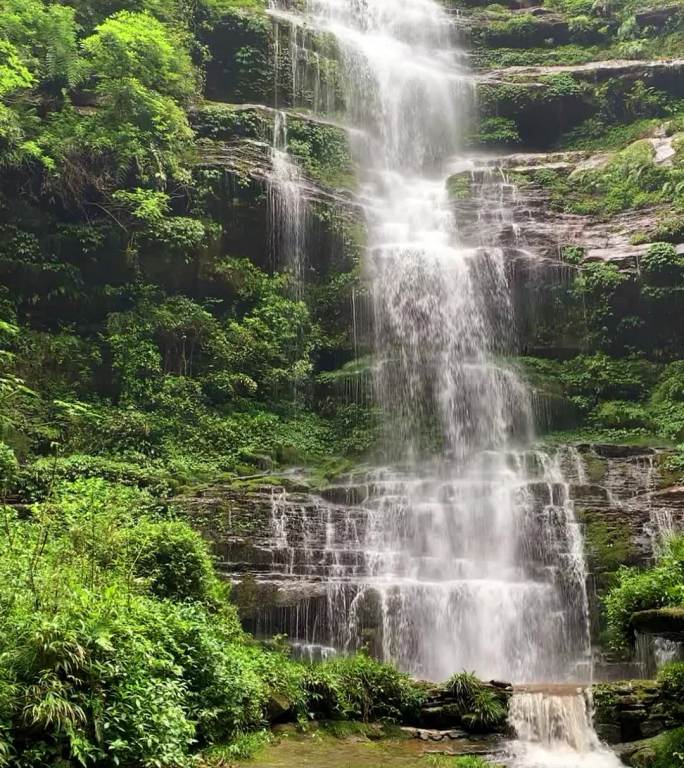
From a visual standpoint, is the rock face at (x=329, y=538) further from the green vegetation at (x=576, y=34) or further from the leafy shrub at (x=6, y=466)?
the green vegetation at (x=576, y=34)

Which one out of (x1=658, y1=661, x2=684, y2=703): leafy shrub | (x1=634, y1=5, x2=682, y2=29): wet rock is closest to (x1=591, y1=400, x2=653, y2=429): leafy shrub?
(x1=658, y1=661, x2=684, y2=703): leafy shrub

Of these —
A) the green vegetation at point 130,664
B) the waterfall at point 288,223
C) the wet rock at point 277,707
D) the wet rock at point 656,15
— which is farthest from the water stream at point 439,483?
the wet rock at point 656,15

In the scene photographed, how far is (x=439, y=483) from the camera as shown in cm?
1669

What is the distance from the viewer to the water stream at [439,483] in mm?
13523

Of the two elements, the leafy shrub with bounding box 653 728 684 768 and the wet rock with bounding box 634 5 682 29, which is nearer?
the leafy shrub with bounding box 653 728 684 768

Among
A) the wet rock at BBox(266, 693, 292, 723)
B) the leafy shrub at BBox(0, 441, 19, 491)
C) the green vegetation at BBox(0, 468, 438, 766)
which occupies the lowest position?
the wet rock at BBox(266, 693, 292, 723)

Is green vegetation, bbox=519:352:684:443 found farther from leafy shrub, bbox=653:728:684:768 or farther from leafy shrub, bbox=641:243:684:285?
leafy shrub, bbox=653:728:684:768

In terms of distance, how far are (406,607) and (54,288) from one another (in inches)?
487

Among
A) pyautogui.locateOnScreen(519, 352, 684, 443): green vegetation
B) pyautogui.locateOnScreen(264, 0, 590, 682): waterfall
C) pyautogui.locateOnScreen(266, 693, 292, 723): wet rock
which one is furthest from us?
pyautogui.locateOnScreen(519, 352, 684, 443): green vegetation

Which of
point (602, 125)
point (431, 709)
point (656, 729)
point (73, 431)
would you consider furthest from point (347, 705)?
point (602, 125)

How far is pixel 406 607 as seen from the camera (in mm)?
13680

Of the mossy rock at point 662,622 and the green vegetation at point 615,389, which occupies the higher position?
the green vegetation at point 615,389

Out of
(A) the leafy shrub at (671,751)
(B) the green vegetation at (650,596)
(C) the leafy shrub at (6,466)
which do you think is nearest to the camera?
(A) the leafy shrub at (671,751)

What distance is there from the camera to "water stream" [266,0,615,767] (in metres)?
13.5
